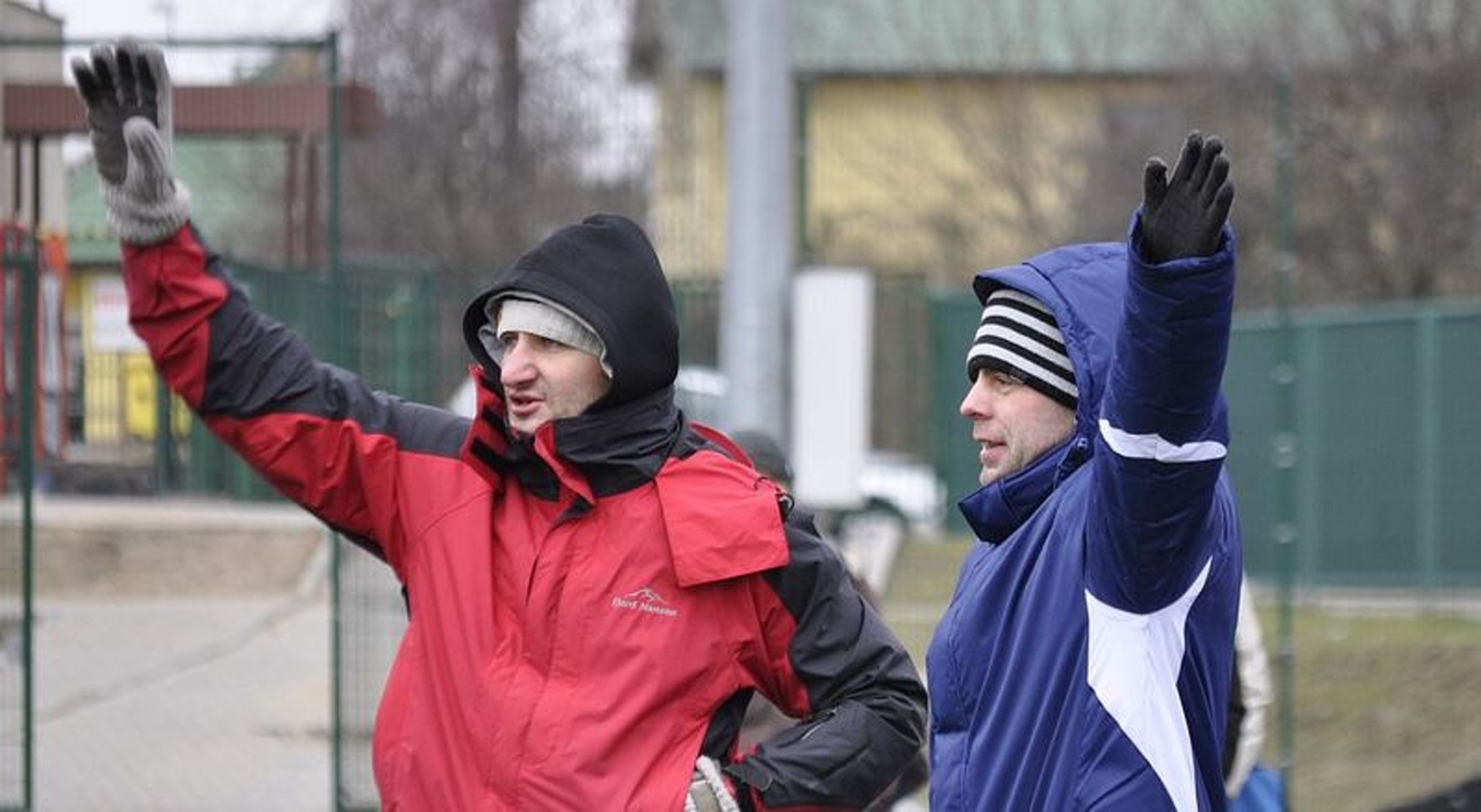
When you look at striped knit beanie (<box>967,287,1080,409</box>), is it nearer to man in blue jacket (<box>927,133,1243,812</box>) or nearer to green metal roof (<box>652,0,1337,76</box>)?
man in blue jacket (<box>927,133,1243,812</box>)

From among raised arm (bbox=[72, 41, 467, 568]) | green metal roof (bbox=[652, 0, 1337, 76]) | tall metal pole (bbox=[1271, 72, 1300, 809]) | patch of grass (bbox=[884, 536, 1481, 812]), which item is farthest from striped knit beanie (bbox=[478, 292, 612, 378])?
green metal roof (bbox=[652, 0, 1337, 76])

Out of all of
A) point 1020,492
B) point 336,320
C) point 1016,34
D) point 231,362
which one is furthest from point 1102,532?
point 1016,34

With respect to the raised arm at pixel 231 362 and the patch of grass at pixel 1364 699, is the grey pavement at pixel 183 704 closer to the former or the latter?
the patch of grass at pixel 1364 699

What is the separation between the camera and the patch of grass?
10.3 m

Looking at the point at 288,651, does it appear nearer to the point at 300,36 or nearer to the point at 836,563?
the point at 300,36

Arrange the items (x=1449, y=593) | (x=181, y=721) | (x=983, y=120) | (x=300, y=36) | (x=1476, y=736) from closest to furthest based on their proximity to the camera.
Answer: (x=300, y=36) → (x=181, y=721) → (x=1476, y=736) → (x=1449, y=593) → (x=983, y=120)

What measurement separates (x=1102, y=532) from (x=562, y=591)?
0.99 meters

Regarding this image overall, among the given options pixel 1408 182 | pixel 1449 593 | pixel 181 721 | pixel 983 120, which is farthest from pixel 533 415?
pixel 983 120

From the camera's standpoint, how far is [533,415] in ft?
12.2

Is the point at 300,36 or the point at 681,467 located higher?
the point at 300,36

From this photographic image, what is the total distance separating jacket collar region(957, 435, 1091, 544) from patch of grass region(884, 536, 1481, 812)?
21.7 ft

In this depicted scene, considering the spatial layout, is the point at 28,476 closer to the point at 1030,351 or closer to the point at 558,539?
the point at 558,539

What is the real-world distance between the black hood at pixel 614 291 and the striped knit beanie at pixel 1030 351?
0.61 metres

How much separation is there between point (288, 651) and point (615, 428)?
29.8 feet
